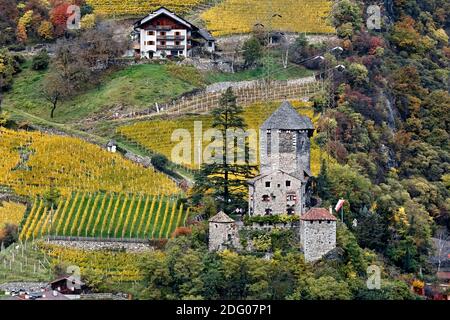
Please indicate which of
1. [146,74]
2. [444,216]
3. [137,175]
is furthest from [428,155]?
[137,175]

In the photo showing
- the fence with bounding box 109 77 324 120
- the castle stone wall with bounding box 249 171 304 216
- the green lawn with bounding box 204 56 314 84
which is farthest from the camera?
the green lawn with bounding box 204 56 314 84

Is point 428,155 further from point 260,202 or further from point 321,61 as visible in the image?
point 260,202

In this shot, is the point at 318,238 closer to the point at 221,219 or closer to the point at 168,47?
the point at 221,219

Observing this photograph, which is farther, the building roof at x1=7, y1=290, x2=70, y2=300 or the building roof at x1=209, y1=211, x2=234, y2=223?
the building roof at x1=209, y1=211, x2=234, y2=223

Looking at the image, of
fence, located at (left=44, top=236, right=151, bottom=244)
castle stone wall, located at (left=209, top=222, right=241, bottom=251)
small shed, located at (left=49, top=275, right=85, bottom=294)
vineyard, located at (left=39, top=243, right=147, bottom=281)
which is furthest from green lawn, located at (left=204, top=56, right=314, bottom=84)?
small shed, located at (left=49, top=275, right=85, bottom=294)

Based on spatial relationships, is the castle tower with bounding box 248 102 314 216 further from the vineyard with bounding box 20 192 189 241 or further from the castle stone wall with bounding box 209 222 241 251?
the vineyard with bounding box 20 192 189 241

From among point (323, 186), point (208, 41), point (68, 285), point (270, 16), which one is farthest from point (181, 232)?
point (270, 16)
